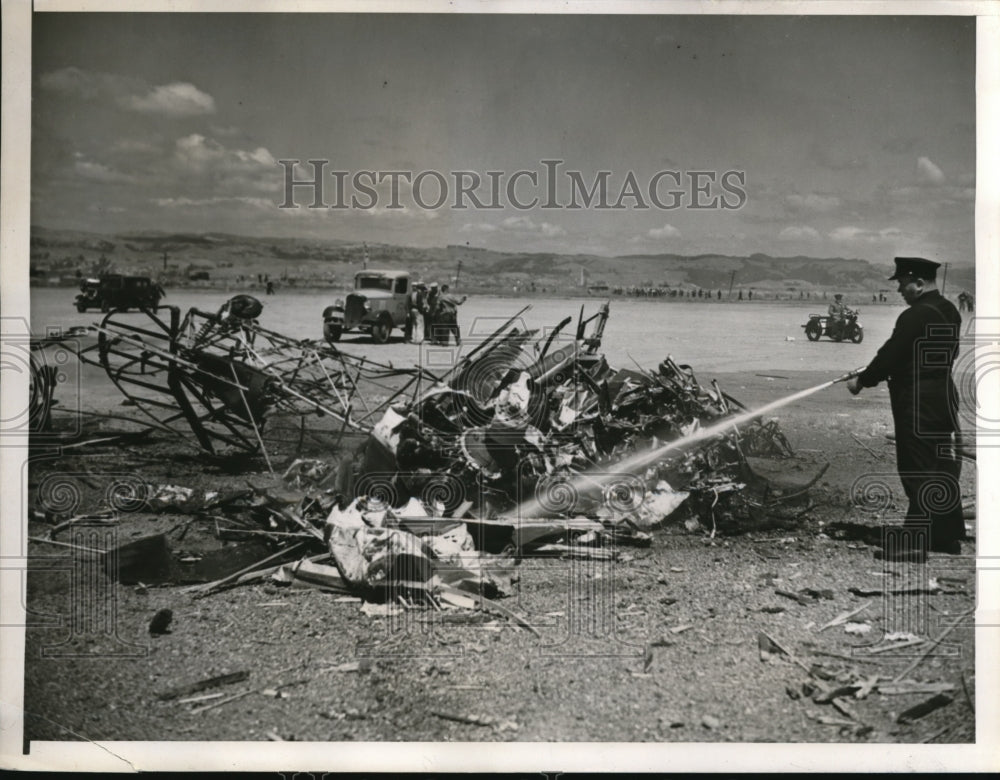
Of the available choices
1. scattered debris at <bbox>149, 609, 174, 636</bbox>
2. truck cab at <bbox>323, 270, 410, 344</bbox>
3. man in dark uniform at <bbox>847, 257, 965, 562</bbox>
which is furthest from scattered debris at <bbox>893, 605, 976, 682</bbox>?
scattered debris at <bbox>149, 609, 174, 636</bbox>

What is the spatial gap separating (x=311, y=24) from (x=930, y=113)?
3.26 metres

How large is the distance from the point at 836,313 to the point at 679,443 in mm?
1067

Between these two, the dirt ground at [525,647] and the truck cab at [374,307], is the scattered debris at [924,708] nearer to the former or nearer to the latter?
the dirt ground at [525,647]

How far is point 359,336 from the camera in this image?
3898 mm

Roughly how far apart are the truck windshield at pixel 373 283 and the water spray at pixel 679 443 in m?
1.34

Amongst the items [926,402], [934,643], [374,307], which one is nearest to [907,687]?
[934,643]

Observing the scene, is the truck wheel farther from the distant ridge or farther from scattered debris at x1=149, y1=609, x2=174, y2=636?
scattered debris at x1=149, y1=609, x2=174, y2=636

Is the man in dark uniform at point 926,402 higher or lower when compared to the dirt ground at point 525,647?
higher

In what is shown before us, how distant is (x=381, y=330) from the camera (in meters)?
3.79

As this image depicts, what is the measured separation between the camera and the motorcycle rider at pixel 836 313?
12.6ft

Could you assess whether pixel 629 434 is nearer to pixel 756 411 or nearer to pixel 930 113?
pixel 756 411

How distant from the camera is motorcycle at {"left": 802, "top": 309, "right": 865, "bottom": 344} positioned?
3865 mm

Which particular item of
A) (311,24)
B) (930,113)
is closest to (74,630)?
(311,24)

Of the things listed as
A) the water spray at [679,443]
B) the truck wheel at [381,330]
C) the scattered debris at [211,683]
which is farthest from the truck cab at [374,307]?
the scattered debris at [211,683]
